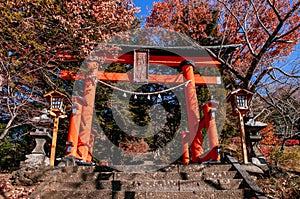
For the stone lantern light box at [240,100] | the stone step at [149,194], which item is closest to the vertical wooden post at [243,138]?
the stone lantern light box at [240,100]

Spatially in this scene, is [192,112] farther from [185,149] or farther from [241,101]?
[241,101]

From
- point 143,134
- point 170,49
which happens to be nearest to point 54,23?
point 170,49

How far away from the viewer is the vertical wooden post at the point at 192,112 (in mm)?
6914

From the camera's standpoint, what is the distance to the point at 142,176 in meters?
4.21

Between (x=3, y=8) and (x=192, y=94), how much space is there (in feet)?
18.0

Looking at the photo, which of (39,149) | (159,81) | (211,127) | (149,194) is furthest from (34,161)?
(159,81)

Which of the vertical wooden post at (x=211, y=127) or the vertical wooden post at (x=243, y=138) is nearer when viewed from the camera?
the vertical wooden post at (x=243, y=138)

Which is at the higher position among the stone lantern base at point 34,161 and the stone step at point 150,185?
the stone lantern base at point 34,161

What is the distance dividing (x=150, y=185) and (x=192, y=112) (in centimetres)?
389

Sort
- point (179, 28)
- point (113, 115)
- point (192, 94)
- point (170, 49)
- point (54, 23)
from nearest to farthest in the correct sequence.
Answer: point (54, 23), point (192, 94), point (170, 49), point (113, 115), point (179, 28)

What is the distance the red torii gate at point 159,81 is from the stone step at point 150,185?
209 cm

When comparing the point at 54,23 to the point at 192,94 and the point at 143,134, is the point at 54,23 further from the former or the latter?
the point at 143,134

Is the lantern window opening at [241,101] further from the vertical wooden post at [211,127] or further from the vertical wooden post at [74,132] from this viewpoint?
the vertical wooden post at [74,132]

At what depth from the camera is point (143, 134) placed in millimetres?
9805
